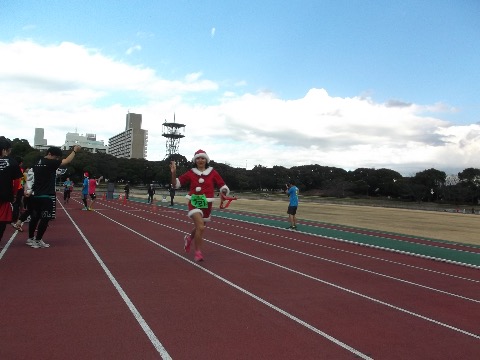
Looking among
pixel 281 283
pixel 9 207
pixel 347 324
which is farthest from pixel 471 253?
pixel 9 207

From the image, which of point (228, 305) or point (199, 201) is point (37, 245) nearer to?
point (199, 201)

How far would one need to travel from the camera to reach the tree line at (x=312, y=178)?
9169cm

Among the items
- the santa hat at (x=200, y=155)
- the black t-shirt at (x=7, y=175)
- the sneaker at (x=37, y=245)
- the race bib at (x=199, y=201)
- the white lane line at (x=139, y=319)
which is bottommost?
the white lane line at (x=139, y=319)

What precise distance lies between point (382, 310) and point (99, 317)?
3.32m

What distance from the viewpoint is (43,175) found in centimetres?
876

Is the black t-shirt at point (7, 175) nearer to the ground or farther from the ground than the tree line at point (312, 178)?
nearer to the ground

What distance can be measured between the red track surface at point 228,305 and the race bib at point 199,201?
3.42ft

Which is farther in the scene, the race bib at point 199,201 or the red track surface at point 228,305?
the race bib at point 199,201

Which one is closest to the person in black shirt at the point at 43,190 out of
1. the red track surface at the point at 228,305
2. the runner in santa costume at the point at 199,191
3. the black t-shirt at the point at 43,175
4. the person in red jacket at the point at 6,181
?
the black t-shirt at the point at 43,175

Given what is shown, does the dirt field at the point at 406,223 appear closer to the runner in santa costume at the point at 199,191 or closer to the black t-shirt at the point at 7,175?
the runner in santa costume at the point at 199,191

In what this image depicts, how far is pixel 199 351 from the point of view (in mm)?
3711

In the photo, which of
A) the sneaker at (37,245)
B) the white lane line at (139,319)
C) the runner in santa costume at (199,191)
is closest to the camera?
the white lane line at (139,319)

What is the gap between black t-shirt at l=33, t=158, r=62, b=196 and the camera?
28.7 ft

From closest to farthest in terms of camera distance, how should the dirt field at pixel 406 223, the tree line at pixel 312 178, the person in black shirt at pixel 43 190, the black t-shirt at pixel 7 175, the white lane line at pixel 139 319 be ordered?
the white lane line at pixel 139 319 → the black t-shirt at pixel 7 175 → the person in black shirt at pixel 43 190 → the dirt field at pixel 406 223 → the tree line at pixel 312 178
